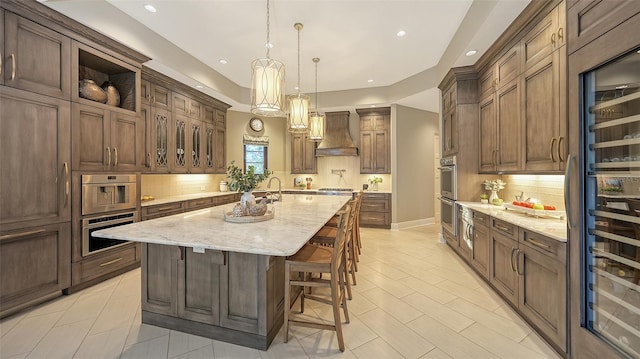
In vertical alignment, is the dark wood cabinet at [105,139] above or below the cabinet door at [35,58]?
below

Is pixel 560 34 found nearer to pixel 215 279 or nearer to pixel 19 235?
pixel 215 279

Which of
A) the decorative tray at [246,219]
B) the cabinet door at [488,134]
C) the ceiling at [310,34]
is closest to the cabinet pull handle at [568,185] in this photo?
the ceiling at [310,34]

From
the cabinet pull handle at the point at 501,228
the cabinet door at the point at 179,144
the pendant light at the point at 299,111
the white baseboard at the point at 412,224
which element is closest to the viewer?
the cabinet pull handle at the point at 501,228

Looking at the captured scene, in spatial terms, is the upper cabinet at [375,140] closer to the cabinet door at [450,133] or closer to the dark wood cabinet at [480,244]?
the cabinet door at [450,133]

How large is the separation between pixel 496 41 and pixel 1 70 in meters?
4.92

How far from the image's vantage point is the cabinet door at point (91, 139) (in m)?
2.71

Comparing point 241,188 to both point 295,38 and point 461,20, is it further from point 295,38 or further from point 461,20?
point 461,20

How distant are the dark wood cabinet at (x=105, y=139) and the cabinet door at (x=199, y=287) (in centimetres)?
186

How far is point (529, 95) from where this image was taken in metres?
2.62

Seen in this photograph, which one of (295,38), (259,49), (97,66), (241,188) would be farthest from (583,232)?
(97,66)

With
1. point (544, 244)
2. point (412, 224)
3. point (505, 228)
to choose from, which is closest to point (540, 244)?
point (544, 244)

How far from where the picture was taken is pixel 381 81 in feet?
18.0

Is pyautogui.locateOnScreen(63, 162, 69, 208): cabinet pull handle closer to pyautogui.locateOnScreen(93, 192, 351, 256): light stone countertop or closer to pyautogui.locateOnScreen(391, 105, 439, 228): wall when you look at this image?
pyautogui.locateOnScreen(93, 192, 351, 256): light stone countertop

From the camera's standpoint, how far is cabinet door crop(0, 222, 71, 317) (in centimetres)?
222
